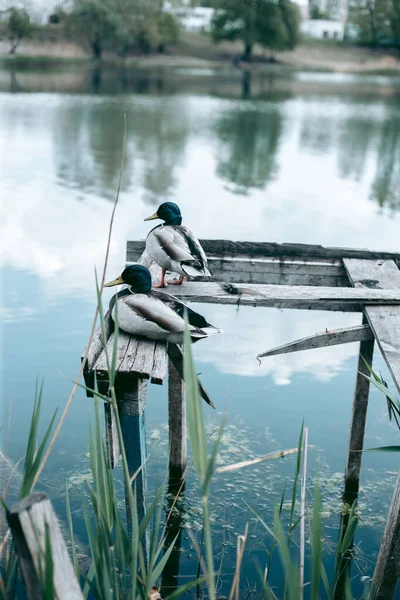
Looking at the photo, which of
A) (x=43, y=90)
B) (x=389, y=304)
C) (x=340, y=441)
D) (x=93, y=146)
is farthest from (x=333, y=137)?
(x=389, y=304)

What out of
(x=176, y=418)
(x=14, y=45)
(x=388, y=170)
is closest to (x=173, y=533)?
(x=176, y=418)

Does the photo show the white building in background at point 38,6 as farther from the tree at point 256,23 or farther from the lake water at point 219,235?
the lake water at point 219,235

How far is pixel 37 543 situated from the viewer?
57.8 inches

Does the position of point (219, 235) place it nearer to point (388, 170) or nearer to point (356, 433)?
point (356, 433)

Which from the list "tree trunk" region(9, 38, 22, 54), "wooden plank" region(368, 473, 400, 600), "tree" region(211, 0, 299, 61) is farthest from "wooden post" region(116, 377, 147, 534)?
"tree" region(211, 0, 299, 61)

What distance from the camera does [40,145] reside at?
18.8 meters

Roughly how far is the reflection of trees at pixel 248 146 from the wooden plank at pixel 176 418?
408 inches

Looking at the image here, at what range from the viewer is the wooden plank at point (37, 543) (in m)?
1.45

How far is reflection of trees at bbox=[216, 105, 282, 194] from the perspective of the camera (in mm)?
16938

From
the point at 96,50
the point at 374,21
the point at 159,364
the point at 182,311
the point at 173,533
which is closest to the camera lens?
the point at 159,364

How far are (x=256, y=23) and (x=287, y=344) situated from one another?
2246 inches

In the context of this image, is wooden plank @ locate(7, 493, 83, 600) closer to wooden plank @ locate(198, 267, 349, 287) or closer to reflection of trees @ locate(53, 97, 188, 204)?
wooden plank @ locate(198, 267, 349, 287)

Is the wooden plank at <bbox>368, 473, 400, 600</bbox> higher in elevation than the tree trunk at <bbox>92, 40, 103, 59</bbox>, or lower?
lower

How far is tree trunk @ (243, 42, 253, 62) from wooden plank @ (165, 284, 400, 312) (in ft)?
181
